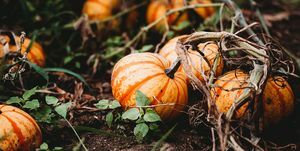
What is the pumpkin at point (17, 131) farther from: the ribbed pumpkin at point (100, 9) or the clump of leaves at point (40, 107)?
the ribbed pumpkin at point (100, 9)

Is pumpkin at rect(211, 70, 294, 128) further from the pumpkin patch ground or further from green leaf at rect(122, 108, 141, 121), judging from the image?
green leaf at rect(122, 108, 141, 121)

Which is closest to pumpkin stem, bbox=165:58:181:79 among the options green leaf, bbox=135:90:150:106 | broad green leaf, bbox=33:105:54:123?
green leaf, bbox=135:90:150:106

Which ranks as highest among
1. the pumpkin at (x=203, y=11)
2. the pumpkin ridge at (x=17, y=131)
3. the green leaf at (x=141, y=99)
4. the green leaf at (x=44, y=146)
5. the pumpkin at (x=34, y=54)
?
the pumpkin at (x=203, y=11)

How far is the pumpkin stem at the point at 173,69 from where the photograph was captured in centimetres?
273

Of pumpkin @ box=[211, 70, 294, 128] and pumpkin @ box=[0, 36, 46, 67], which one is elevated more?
pumpkin @ box=[0, 36, 46, 67]

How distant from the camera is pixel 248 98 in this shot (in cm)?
240

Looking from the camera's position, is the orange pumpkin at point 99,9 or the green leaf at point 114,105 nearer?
the green leaf at point 114,105

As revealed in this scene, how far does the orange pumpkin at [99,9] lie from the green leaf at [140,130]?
1.82 m

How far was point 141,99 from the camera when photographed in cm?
261

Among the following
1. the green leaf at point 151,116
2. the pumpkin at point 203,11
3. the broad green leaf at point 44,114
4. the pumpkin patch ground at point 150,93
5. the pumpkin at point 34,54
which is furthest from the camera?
the pumpkin at point 203,11

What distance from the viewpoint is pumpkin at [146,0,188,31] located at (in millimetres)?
4121

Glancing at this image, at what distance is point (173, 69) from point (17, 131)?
3.36 feet

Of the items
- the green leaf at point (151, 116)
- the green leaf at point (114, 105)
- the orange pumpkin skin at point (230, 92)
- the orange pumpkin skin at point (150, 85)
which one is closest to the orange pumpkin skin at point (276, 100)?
the orange pumpkin skin at point (230, 92)

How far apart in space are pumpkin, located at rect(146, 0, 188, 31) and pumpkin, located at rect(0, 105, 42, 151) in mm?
1941
